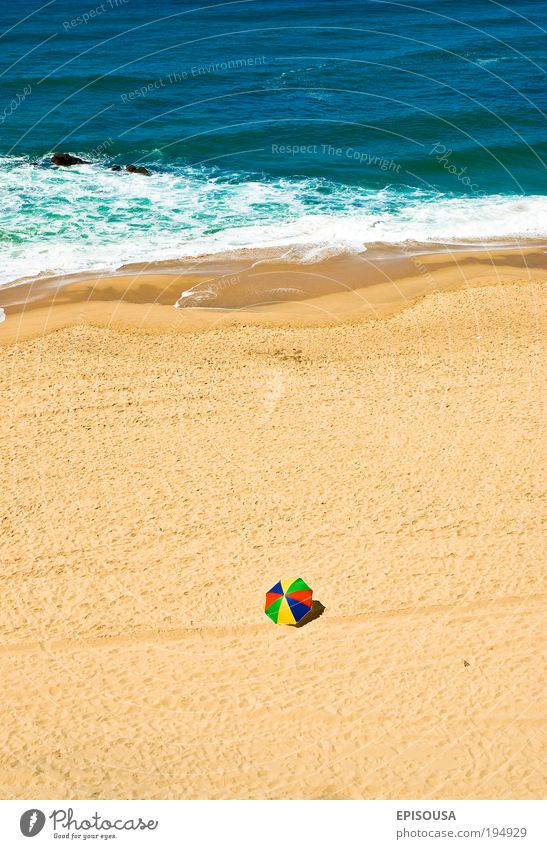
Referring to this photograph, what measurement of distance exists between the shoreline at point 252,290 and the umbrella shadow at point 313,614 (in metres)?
13.5

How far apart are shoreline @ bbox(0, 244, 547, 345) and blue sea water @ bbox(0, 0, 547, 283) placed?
1.72m

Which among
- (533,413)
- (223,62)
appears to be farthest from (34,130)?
(533,413)

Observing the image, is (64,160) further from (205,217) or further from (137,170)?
(205,217)

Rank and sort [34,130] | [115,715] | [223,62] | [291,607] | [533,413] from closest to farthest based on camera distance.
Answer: [115,715], [291,607], [533,413], [34,130], [223,62]

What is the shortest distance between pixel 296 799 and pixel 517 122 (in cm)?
4626

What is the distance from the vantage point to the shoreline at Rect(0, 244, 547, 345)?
28219 mm

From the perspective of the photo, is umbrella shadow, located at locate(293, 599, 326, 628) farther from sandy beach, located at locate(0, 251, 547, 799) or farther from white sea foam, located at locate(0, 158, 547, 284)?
white sea foam, located at locate(0, 158, 547, 284)

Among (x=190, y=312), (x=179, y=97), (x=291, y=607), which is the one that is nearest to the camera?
(x=291, y=607)

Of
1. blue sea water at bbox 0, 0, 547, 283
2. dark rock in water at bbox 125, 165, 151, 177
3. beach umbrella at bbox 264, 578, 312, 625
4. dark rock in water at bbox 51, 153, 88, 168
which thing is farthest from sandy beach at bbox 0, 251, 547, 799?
dark rock in water at bbox 51, 153, 88, 168

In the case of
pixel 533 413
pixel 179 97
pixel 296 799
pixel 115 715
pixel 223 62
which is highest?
pixel 223 62

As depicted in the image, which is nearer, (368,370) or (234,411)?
(234,411)

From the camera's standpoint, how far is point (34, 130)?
158ft

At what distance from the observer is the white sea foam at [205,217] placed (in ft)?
113

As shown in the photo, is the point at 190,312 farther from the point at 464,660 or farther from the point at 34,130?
the point at 34,130
